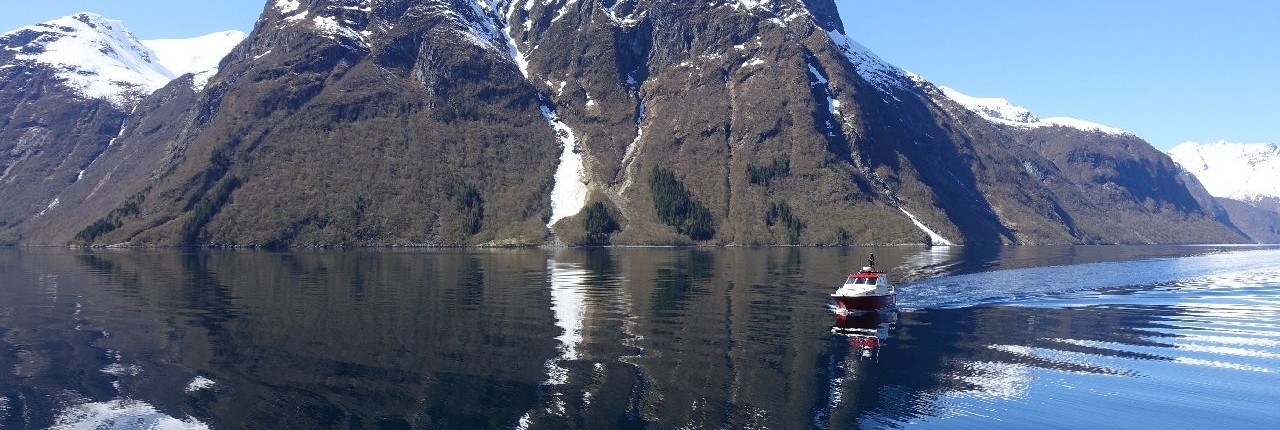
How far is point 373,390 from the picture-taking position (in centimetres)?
4778

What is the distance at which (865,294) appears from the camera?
83188mm

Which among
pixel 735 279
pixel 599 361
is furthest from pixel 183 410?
pixel 735 279

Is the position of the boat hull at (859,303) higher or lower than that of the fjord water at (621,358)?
higher

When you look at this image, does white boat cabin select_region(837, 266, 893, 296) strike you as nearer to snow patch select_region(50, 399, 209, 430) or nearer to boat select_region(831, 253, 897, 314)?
boat select_region(831, 253, 897, 314)

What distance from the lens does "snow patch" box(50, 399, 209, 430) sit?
4134cm

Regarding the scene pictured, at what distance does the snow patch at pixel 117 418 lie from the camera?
41.3 meters

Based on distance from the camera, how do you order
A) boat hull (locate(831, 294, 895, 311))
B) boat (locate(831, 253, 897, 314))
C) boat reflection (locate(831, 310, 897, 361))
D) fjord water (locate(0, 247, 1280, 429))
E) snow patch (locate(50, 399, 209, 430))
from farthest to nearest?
boat (locate(831, 253, 897, 314)) → boat hull (locate(831, 294, 895, 311)) → boat reflection (locate(831, 310, 897, 361)) → fjord water (locate(0, 247, 1280, 429)) → snow patch (locate(50, 399, 209, 430))

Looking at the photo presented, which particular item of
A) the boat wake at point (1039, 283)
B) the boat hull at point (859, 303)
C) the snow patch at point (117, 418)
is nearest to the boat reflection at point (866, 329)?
the boat hull at point (859, 303)

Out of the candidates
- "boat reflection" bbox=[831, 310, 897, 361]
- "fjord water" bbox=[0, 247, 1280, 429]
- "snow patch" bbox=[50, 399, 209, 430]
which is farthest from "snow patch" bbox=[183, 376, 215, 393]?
"boat reflection" bbox=[831, 310, 897, 361]

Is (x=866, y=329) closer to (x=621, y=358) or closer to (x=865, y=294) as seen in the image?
(x=865, y=294)

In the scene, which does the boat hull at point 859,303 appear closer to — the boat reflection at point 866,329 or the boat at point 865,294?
the boat at point 865,294

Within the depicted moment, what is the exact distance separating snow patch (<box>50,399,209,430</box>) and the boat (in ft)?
193

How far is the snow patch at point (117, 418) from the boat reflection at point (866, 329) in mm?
42336

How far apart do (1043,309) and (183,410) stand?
272ft
